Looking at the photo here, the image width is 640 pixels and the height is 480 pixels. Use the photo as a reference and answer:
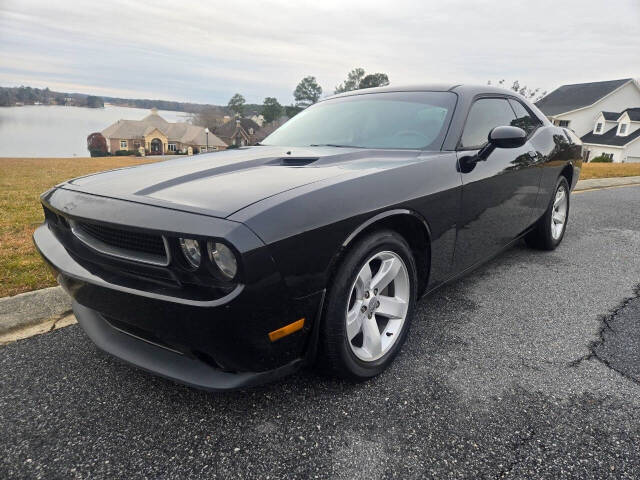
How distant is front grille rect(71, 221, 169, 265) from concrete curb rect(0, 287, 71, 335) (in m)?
1.04

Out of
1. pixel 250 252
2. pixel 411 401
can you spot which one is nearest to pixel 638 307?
pixel 411 401

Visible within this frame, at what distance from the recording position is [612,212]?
6066mm

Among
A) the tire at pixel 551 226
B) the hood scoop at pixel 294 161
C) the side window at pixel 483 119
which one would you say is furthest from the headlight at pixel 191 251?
the tire at pixel 551 226

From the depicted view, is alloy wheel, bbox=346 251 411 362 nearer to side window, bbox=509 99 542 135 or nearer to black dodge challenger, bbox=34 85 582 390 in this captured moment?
black dodge challenger, bbox=34 85 582 390

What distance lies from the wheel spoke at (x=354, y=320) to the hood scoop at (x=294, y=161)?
2.53 ft

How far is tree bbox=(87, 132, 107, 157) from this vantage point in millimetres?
52375

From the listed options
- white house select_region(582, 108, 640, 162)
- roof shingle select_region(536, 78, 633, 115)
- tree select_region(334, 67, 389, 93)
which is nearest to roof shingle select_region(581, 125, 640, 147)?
white house select_region(582, 108, 640, 162)

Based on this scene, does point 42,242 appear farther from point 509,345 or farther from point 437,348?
point 509,345

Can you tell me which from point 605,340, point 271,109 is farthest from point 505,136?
point 271,109

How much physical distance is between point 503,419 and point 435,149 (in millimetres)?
1479

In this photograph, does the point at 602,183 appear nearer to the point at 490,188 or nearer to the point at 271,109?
the point at 490,188

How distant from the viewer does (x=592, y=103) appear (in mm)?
38938

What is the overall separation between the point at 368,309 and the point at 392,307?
184 millimetres

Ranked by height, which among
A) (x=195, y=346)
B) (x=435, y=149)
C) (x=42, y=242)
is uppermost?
(x=435, y=149)
